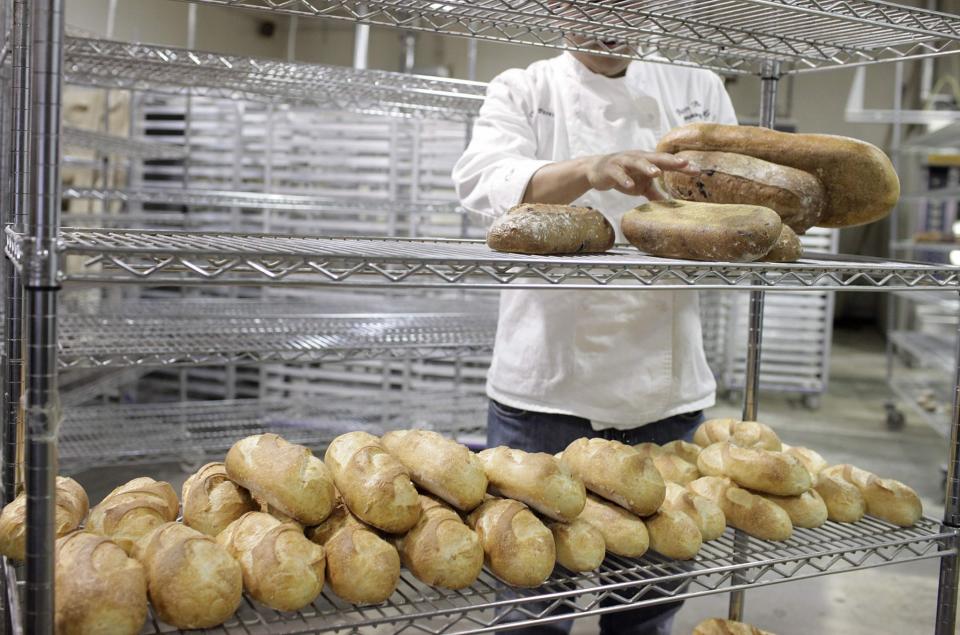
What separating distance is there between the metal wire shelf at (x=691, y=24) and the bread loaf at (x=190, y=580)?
0.69 meters

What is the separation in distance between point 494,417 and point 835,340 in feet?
32.5

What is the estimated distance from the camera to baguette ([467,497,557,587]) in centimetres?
116

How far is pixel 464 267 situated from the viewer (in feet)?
3.53

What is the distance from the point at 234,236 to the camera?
1.35 metres

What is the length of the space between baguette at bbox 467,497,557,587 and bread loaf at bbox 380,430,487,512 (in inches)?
1.6

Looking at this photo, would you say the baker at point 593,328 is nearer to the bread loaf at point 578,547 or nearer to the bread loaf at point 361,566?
the bread loaf at point 578,547

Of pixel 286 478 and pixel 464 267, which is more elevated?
pixel 464 267

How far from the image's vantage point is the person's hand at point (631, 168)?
1311mm

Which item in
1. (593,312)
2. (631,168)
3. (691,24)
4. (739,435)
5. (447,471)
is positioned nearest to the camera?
(447,471)

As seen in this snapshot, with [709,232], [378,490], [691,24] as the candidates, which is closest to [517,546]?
[378,490]

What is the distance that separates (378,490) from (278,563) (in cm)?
17

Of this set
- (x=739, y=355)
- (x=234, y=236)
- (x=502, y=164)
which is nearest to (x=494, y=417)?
(x=502, y=164)

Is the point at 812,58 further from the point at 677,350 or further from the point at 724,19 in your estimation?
the point at 677,350

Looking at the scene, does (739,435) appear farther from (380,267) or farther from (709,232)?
(380,267)
